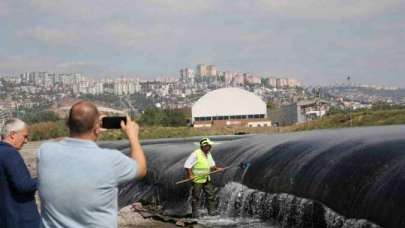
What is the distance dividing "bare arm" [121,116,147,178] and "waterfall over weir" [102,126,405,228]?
7810 millimetres

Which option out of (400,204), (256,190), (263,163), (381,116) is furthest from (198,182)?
(381,116)

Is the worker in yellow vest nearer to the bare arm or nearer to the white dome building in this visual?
the bare arm

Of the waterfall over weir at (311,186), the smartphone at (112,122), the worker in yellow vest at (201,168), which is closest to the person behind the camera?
the smartphone at (112,122)

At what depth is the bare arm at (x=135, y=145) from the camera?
16.1 ft

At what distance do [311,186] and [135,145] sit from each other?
11.6m

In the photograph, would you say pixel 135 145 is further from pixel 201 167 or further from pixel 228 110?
pixel 228 110

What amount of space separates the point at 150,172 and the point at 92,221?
928 inches

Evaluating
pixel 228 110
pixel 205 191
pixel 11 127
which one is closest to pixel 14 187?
pixel 11 127

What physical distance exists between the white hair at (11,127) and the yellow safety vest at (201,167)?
10252 millimetres

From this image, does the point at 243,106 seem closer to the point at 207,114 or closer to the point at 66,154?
the point at 207,114

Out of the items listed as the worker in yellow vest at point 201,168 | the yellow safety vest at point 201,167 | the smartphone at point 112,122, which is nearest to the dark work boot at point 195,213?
the worker in yellow vest at point 201,168

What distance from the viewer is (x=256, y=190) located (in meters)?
18.9

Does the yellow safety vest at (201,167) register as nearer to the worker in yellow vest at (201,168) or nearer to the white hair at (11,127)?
the worker in yellow vest at (201,168)

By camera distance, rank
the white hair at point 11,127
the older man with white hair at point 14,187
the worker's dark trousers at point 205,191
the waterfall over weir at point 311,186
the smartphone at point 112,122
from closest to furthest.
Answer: the smartphone at point 112,122 → the older man with white hair at point 14,187 → the white hair at point 11,127 → the waterfall over weir at point 311,186 → the worker's dark trousers at point 205,191
